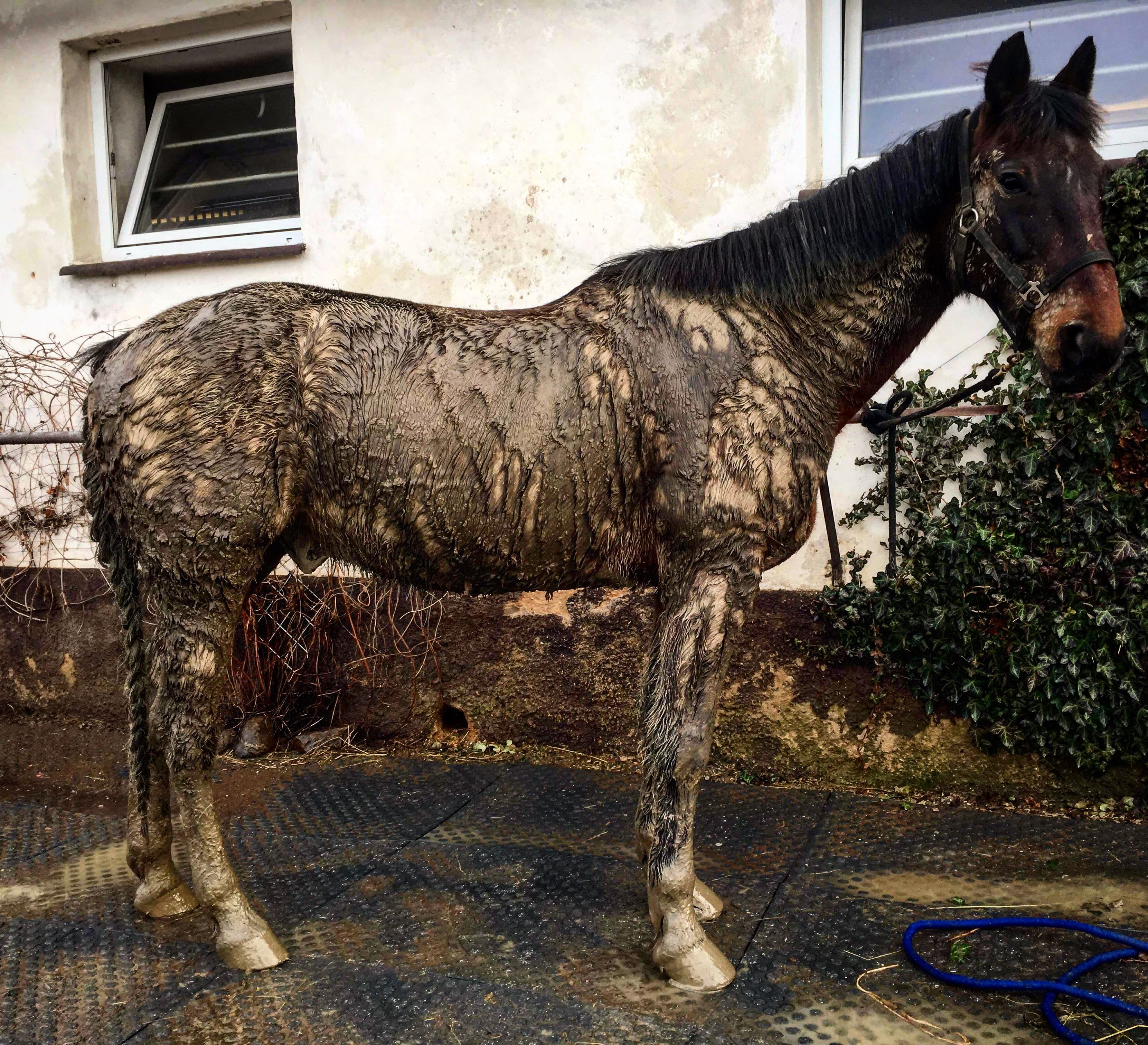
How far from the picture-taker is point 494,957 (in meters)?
2.39

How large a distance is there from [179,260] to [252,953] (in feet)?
11.5

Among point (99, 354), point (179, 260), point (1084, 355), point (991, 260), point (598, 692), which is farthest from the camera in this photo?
point (179, 260)

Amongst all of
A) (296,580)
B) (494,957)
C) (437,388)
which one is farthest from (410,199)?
(494,957)

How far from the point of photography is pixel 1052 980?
88.5 inches

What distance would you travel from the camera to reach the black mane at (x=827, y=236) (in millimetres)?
2297

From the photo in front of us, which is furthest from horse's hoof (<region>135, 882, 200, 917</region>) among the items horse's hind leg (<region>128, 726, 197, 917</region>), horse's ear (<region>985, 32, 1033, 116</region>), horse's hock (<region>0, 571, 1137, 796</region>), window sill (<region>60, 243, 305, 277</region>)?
horse's ear (<region>985, 32, 1033, 116</region>)

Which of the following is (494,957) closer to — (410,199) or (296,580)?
(296,580)

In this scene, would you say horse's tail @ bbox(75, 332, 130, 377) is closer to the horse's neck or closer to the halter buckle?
the horse's neck

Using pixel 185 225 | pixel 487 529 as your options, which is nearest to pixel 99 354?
pixel 487 529

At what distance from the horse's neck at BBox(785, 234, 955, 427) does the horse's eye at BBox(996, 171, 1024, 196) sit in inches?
9.2

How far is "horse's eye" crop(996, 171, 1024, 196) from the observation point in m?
2.13

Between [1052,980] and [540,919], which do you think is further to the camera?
[540,919]

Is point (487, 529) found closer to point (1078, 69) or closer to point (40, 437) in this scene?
point (1078, 69)

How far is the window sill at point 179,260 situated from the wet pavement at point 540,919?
2607 millimetres
